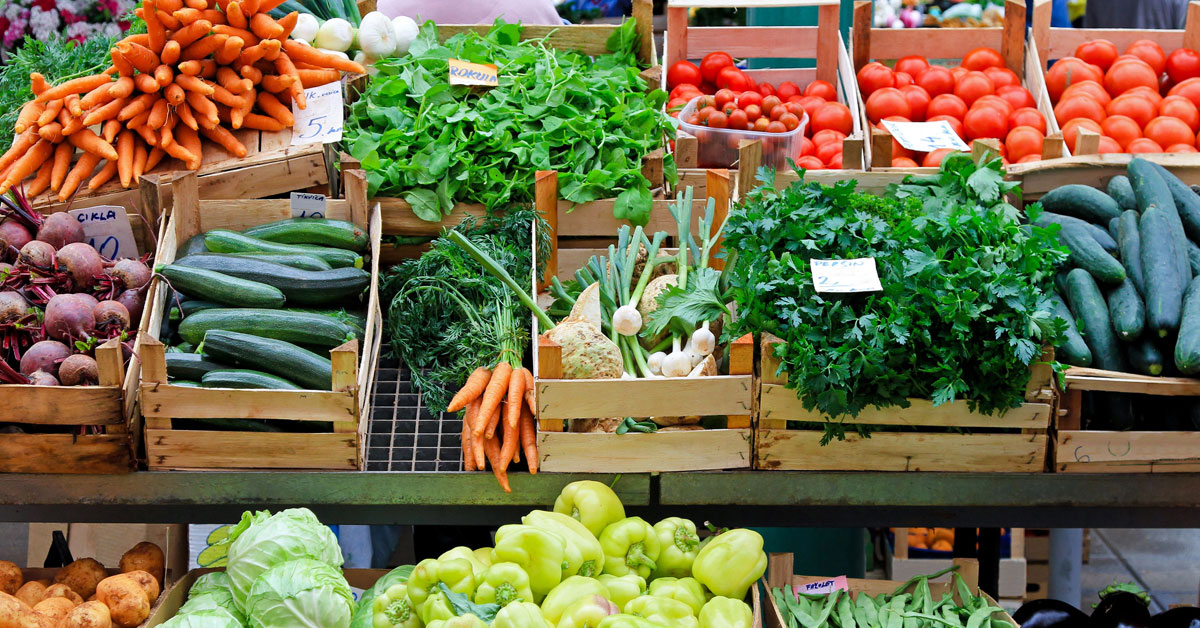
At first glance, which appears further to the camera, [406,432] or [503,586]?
[406,432]

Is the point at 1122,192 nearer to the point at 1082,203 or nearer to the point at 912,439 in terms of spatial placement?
the point at 1082,203

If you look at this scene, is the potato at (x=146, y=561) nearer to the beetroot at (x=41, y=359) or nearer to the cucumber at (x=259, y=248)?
the beetroot at (x=41, y=359)

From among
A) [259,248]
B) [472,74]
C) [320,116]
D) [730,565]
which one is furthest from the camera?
[472,74]

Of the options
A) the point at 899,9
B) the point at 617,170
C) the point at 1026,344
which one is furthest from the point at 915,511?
the point at 899,9

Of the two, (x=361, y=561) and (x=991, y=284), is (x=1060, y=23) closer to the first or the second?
(x=991, y=284)

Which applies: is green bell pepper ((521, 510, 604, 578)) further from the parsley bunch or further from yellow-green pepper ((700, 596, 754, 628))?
the parsley bunch

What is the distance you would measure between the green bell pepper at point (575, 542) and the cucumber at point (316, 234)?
114 centimetres

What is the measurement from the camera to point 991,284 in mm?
2305

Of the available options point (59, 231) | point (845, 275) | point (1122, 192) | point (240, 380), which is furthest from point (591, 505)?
point (1122, 192)

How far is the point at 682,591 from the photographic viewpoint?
213cm

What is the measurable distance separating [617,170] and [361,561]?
2.31 m

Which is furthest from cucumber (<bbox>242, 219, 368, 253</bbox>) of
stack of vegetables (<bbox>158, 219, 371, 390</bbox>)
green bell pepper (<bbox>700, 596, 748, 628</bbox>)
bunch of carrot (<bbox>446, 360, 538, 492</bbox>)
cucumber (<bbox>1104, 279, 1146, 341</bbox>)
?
cucumber (<bbox>1104, 279, 1146, 341</bbox>)

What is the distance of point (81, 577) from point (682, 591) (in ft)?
4.47

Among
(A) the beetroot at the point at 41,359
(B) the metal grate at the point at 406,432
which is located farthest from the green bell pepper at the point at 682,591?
(A) the beetroot at the point at 41,359
